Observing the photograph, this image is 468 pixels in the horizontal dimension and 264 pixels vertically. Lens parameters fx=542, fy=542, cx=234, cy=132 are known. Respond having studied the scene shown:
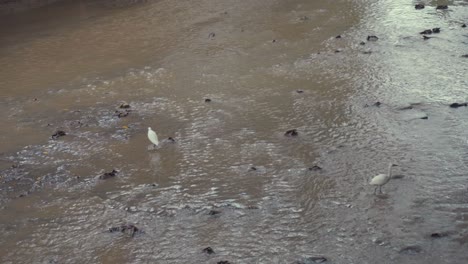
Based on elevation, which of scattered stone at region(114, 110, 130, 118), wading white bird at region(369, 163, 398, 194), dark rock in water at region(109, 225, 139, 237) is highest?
wading white bird at region(369, 163, 398, 194)

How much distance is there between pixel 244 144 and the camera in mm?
5289

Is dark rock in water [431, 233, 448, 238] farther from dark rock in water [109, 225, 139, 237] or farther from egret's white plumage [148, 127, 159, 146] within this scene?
egret's white plumage [148, 127, 159, 146]

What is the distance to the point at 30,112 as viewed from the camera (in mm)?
6785

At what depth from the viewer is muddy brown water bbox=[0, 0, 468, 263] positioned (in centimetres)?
389

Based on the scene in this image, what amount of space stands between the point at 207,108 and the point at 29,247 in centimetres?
278

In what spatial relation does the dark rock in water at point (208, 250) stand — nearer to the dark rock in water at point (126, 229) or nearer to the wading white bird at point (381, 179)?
the dark rock in water at point (126, 229)

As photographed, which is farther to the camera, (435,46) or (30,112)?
(435,46)

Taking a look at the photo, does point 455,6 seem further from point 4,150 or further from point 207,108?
point 4,150

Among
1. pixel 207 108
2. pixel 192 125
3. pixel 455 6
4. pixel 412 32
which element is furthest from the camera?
pixel 455 6

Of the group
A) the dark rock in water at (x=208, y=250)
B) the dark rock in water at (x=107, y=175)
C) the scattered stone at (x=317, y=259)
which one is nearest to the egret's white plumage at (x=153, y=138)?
the dark rock in water at (x=107, y=175)

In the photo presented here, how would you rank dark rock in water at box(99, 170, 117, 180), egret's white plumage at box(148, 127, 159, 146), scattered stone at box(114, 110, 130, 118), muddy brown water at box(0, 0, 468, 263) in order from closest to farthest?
1. muddy brown water at box(0, 0, 468, 263)
2. dark rock in water at box(99, 170, 117, 180)
3. egret's white plumage at box(148, 127, 159, 146)
4. scattered stone at box(114, 110, 130, 118)

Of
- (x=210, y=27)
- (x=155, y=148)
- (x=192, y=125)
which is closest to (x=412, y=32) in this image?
(x=210, y=27)

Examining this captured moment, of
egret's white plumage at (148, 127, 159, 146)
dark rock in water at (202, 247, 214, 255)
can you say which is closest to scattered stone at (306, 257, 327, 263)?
dark rock in water at (202, 247, 214, 255)

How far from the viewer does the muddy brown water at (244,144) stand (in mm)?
3893
